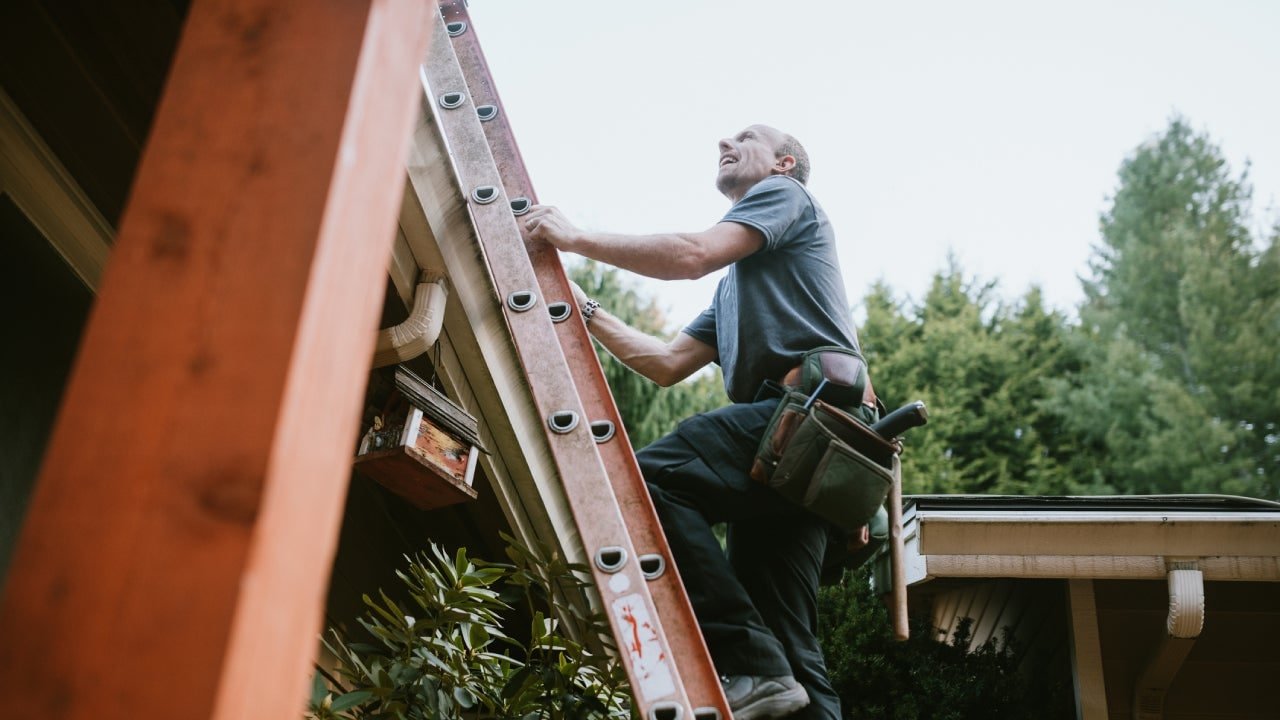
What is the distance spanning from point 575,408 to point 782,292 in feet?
2.60

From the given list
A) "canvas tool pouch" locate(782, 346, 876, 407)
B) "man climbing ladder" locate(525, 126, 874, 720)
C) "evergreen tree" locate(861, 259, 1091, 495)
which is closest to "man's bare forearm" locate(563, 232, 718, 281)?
"man climbing ladder" locate(525, 126, 874, 720)

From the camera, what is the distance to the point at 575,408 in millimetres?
2254

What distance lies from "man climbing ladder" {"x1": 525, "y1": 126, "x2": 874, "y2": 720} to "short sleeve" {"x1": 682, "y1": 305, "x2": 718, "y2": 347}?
284mm

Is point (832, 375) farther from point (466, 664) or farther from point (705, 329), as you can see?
point (466, 664)

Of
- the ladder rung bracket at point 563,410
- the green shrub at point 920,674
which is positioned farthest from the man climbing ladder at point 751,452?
the green shrub at point 920,674

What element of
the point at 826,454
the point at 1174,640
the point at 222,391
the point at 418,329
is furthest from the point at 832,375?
the point at 1174,640

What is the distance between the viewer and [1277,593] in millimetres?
4547

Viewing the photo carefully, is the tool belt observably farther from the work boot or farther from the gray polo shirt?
the work boot

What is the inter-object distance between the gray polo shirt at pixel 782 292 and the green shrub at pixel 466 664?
776mm

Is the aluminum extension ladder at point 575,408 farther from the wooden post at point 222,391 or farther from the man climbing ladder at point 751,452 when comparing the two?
the wooden post at point 222,391

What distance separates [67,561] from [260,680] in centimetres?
16

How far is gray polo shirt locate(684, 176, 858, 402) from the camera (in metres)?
2.73

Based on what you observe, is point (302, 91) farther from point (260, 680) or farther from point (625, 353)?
point (625, 353)

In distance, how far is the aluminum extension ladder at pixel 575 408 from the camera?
6.57 ft
